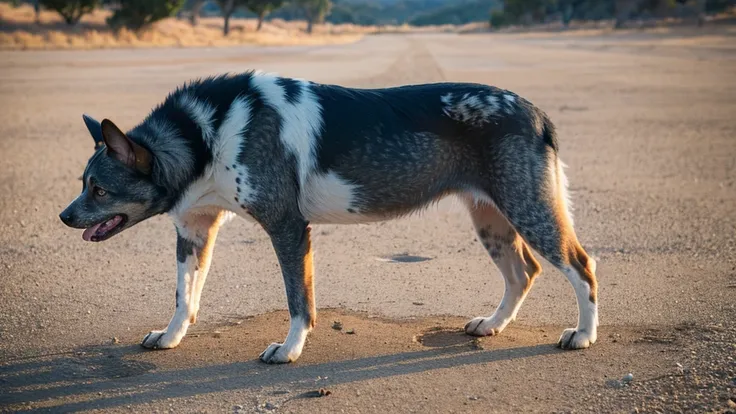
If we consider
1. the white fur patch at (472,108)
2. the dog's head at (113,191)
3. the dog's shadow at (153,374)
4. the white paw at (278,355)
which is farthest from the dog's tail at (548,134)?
the dog's head at (113,191)

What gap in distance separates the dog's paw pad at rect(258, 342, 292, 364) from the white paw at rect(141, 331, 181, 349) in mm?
635

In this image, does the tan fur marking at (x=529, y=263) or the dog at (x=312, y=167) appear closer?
the dog at (x=312, y=167)

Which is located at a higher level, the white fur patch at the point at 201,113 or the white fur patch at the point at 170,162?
the white fur patch at the point at 201,113

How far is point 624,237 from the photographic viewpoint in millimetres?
7840

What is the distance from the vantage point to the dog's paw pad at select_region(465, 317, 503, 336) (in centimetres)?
548

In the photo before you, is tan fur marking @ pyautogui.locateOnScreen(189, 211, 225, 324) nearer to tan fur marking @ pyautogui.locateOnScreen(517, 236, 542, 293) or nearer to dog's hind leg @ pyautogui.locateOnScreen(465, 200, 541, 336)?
dog's hind leg @ pyautogui.locateOnScreen(465, 200, 541, 336)

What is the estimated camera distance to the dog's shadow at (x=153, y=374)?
4.55m

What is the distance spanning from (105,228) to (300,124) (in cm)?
131

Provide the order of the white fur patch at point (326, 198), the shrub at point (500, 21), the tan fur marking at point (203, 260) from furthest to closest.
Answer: the shrub at point (500, 21)
the tan fur marking at point (203, 260)
the white fur patch at point (326, 198)

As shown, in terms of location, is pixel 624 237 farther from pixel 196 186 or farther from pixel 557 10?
pixel 557 10

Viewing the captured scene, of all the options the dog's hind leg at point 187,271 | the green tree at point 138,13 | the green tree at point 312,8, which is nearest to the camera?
the dog's hind leg at point 187,271

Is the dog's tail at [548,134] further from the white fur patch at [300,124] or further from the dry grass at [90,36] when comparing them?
the dry grass at [90,36]

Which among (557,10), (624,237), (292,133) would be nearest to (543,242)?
(292,133)

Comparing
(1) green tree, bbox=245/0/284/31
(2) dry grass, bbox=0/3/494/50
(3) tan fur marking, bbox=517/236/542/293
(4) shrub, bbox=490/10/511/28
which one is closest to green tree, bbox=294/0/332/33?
(1) green tree, bbox=245/0/284/31
